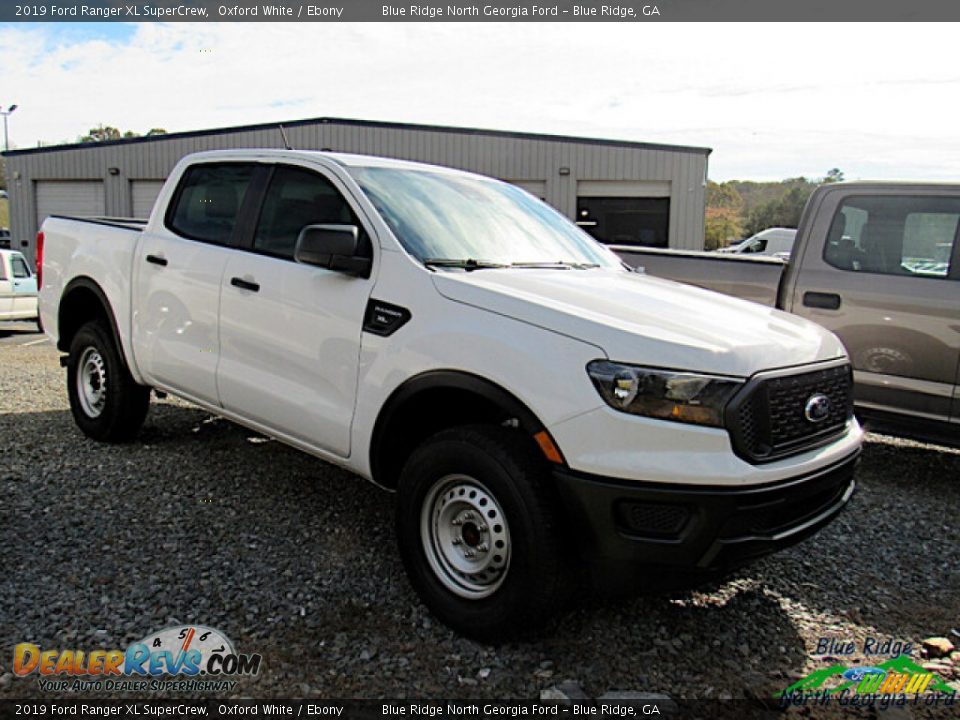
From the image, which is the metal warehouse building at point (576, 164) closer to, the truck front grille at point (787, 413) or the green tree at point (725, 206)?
the truck front grille at point (787, 413)

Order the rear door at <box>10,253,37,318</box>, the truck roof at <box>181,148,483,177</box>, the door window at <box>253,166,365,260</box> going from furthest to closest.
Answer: the rear door at <box>10,253,37,318</box> → the truck roof at <box>181,148,483,177</box> → the door window at <box>253,166,365,260</box>

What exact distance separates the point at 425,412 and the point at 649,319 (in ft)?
3.54

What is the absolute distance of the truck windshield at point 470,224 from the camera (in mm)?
3670

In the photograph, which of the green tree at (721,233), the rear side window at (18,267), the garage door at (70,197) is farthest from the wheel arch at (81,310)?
the green tree at (721,233)

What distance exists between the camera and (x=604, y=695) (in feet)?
9.38

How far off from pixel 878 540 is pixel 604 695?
2.40 m

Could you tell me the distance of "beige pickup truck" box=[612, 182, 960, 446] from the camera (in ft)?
17.2

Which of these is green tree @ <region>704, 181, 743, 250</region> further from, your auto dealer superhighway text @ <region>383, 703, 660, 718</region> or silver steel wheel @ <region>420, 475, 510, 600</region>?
your auto dealer superhighway text @ <region>383, 703, 660, 718</region>

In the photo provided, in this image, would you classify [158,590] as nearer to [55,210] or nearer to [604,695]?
[604,695]

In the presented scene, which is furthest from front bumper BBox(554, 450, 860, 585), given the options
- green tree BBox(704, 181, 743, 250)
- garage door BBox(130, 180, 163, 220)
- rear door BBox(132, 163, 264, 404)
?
green tree BBox(704, 181, 743, 250)

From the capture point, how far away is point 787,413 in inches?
117

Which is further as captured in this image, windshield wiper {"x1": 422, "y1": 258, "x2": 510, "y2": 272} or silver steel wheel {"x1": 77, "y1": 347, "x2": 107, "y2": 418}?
silver steel wheel {"x1": 77, "y1": 347, "x2": 107, "y2": 418}

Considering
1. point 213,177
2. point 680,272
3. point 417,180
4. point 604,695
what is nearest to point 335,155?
point 417,180

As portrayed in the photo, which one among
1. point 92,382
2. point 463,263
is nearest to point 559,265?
point 463,263
